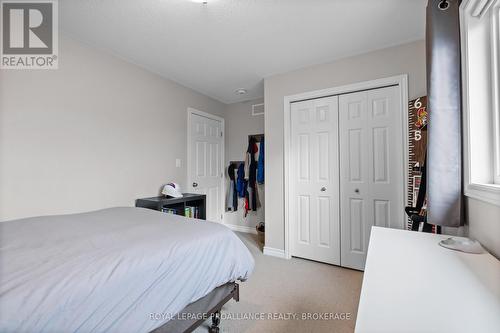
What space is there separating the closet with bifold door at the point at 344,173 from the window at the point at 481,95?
108 cm

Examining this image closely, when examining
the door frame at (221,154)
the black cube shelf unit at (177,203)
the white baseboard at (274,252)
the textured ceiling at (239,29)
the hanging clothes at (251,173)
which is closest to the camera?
the textured ceiling at (239,29)

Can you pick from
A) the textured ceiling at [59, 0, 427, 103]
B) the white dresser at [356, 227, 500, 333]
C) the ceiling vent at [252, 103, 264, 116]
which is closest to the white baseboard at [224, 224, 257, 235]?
the ceiling vent at [252, 103, 264, 116]

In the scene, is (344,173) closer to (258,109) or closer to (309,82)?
(309,82)

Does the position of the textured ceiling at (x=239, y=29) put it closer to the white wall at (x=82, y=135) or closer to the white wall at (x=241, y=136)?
the white wall at (x=82, y=135)

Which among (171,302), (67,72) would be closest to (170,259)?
(171,302)


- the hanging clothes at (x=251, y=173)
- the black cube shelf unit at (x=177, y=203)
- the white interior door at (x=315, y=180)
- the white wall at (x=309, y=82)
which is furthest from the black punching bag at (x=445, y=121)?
the hanging clothes at (x=251, y=173)

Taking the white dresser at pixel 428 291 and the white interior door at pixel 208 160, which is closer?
the white dresser at pixel 428 291

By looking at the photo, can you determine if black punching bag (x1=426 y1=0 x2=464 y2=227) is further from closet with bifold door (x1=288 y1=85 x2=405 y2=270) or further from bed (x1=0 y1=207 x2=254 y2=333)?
bed (x1=0 y1=207 x2=254 y2=333)

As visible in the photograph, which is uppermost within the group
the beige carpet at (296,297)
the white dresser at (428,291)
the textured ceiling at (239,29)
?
the textured ceiling at (239,29)

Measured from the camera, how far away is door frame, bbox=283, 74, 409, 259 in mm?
2107

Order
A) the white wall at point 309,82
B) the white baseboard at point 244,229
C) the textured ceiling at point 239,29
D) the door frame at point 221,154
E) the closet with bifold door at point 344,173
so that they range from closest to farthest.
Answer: the textured ceiling at point 239,29
the white wall at point 309,82
the closet with bifold door at point 344,173
the door frame at point 221,154
the white baseboard at point 244,229

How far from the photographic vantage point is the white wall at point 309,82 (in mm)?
2082

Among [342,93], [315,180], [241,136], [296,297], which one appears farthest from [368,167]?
[241,136]

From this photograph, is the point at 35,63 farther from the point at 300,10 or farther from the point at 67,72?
the point at 300,10
